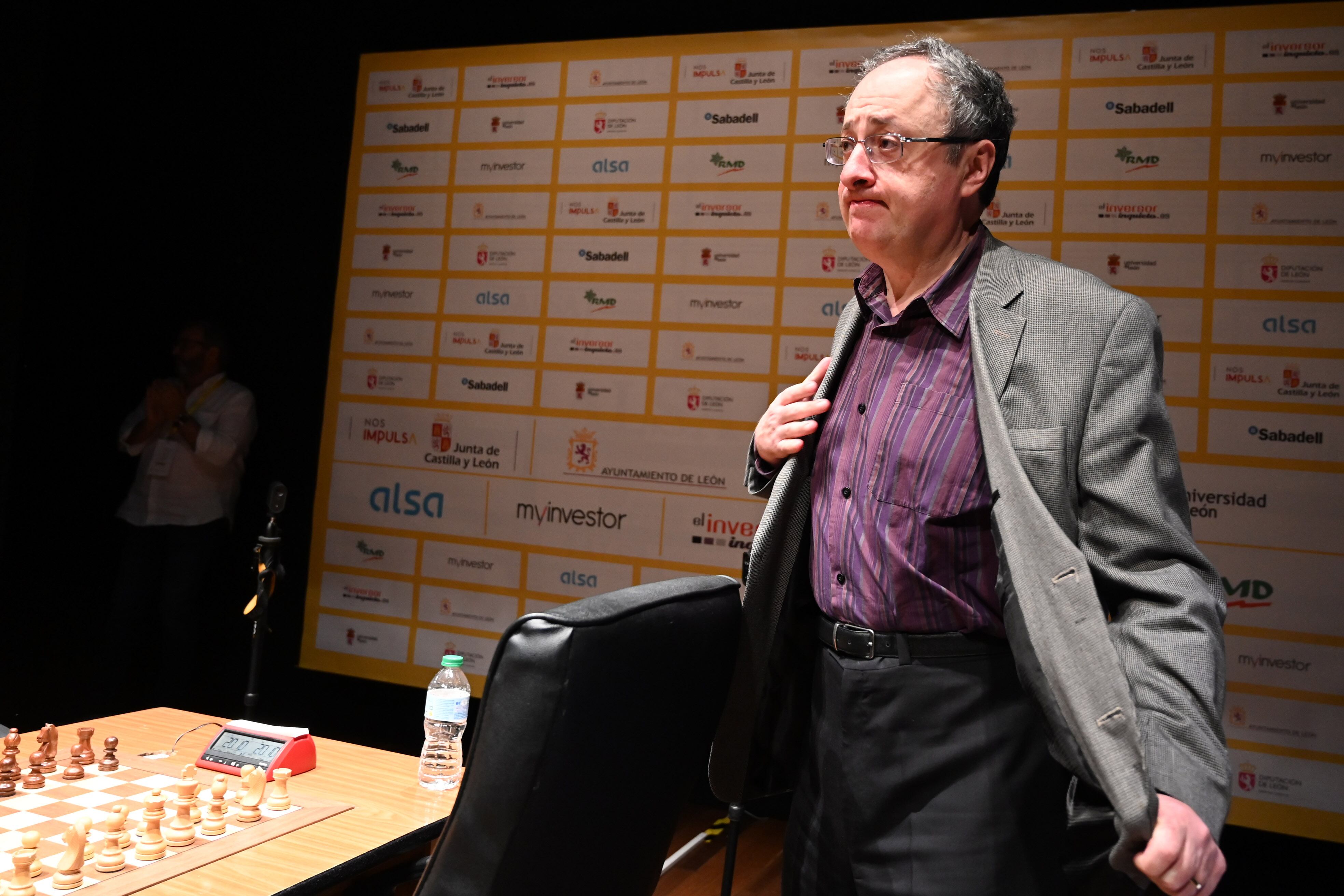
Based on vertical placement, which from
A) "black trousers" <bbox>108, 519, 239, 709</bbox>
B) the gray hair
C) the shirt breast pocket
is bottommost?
"black trousers" <bbox>108, 519, 239, 709</bbox>

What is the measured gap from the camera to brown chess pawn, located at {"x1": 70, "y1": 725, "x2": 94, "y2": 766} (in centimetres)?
171

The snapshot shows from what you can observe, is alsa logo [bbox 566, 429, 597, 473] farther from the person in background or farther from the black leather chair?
the black leather chair

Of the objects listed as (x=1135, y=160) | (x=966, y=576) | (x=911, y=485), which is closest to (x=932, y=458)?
(x=911, y=485)

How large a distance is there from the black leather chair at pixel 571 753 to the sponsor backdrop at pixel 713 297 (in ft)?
9.95

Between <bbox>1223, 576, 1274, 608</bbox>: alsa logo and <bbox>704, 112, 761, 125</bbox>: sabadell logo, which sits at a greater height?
<bbox>704, 112, 761, 125</bbox>: sabadell logo

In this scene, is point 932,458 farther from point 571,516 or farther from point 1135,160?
point 571,516

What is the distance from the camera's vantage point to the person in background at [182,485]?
445 centimetres

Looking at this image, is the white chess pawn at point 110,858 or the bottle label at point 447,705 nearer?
the white chess pawn at point 110,858

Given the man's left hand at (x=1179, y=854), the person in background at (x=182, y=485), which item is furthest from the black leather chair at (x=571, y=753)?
the person in background at (x=182, y=485)

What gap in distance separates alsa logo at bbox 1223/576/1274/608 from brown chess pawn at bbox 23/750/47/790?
3.40 meters

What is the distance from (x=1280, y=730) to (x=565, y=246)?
3278mm

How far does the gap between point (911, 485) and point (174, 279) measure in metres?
4.81

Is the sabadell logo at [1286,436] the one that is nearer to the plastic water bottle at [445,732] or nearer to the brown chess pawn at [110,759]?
the plastic water bottle at [445,732]

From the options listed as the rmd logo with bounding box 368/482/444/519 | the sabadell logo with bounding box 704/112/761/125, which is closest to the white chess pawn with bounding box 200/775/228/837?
the rmd logo with bounding box 368/482/444/519
